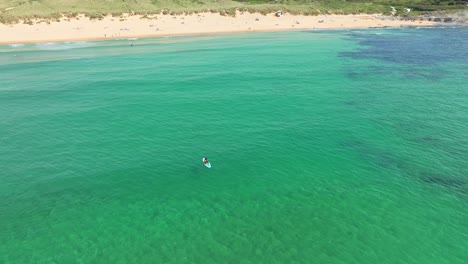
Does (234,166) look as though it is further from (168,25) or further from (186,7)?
(186,7)

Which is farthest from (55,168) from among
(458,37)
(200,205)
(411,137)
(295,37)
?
(458,37)

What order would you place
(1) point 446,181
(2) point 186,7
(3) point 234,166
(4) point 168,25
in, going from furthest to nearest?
(2) point 186,7 < (4) point 168,25 < (3) point 234,166 < (1) point 446,181

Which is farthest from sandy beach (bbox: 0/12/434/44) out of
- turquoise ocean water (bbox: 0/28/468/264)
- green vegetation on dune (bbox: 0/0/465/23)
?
turquoise ocean water (bbox: 0/28/468/264)

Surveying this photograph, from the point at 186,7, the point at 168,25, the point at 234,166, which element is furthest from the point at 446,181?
the point at 186,7

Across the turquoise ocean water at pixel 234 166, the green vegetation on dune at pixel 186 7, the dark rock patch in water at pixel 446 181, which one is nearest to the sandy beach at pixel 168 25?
the green vegetation on dune at pixel 186 7

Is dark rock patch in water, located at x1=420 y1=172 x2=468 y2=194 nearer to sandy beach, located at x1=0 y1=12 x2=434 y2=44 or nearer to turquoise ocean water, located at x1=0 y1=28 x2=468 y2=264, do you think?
turquoise ocean water, located at x1=0 y1=28 x2=468 y2=264
